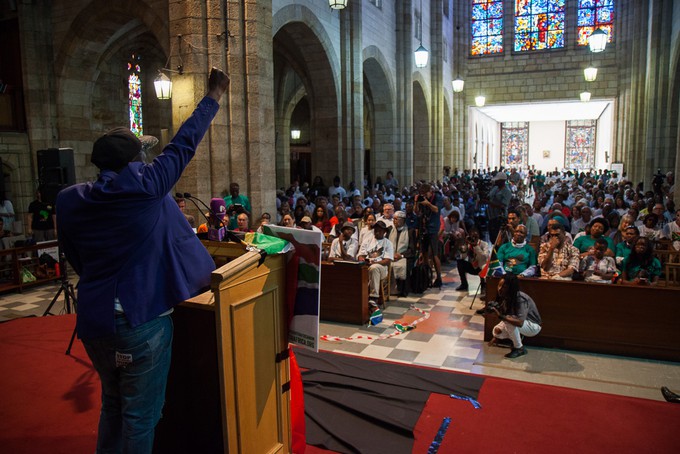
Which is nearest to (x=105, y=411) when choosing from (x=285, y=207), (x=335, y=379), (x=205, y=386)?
(x=205, y=386)

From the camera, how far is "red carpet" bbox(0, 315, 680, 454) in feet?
11.0

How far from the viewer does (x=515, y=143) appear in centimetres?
4175

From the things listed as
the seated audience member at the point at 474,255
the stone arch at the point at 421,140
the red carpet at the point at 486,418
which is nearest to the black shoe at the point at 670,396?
the red carpet at the point at 486,418

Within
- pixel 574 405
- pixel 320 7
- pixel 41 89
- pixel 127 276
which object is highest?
pixel 320 7

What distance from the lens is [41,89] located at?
36.0 ft

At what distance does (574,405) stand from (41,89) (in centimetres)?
1141

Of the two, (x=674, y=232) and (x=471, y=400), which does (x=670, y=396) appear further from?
(x=674, y=232)

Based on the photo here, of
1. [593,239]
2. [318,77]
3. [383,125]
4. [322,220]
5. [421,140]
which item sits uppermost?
[318,77]

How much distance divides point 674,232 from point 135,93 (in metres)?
13.9

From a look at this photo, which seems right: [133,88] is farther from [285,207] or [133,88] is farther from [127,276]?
[127,276]

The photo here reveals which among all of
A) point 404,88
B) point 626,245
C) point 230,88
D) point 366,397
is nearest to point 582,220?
point 626,245

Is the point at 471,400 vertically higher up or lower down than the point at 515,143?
lower down

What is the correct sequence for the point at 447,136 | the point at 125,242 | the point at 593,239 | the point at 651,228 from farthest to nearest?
the point at 447,136 → the point at 651,228 → the point at 593,239 → the point at 125,242

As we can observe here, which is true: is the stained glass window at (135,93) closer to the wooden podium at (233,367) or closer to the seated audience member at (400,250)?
the seated audience member at (400,250)
